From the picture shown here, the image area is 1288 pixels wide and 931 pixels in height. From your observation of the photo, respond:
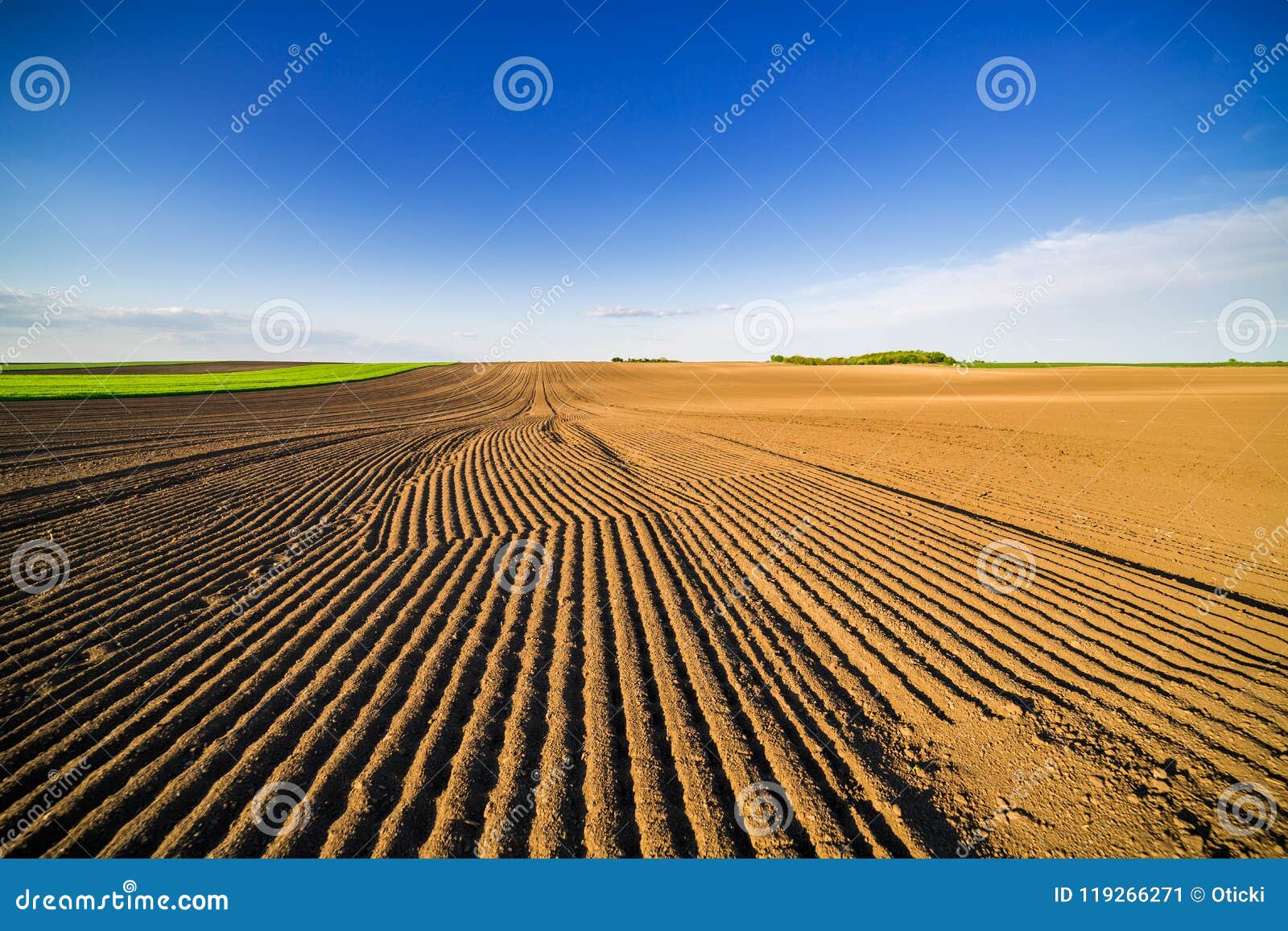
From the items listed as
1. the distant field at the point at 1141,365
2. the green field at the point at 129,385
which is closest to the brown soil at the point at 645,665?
the green field at the point at 129,385

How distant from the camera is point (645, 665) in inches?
160

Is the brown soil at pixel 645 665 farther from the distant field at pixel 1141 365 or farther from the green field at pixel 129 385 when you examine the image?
the distant field at pixel 1141 365

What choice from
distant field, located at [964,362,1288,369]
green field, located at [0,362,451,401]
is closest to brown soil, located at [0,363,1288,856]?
green field, located at [0,362,451,401]

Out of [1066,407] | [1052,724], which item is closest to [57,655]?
[1052,724]

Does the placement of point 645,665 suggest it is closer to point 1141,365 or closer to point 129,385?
point 129,385

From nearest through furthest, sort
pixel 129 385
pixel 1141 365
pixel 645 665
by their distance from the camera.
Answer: pixel 645 665 → pixel 129 385 → pixel 1141 365

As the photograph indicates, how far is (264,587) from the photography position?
17.1 feet

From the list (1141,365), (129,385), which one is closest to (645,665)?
(129,385)

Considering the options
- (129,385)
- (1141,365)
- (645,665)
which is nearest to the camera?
(645,665)

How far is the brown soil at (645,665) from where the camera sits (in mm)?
2660

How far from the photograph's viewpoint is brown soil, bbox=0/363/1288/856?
2.66 m

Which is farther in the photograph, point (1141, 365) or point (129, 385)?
point (1141, 365)

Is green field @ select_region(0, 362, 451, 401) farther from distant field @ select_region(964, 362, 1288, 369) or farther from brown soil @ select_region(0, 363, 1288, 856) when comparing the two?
distant field @ select_region(964, 362, 1288, 369)

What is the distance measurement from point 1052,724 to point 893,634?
123 cm
